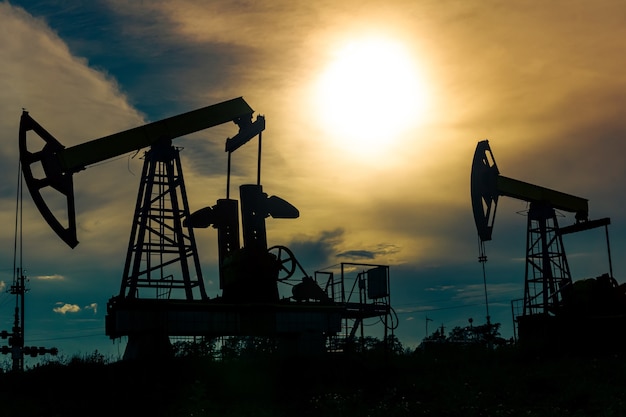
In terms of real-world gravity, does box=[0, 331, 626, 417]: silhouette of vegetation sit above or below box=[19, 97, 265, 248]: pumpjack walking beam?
below

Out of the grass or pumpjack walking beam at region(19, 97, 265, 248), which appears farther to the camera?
pumpjack walking beam at region(19, 97, 265, 248)

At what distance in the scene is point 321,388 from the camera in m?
20.1

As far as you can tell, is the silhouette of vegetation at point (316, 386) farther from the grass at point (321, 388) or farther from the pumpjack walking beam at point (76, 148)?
the pumpjack walking beam at point (76, 148)

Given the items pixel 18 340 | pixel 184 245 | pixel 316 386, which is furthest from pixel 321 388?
pixel 18 340

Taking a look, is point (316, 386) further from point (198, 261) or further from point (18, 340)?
point (18, 340)

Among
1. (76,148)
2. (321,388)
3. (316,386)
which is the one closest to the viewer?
(321,388)

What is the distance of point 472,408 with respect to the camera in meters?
17.3

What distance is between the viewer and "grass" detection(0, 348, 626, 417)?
17875mm

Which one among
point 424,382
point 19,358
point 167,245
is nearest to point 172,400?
point 424,382

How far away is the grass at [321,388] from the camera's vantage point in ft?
58.6

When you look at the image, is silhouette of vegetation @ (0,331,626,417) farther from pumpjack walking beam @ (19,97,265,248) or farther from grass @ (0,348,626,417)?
pumpjack walking beam @ (19,97,265,248)

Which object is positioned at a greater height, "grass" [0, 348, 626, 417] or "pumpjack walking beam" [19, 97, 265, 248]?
"pumpjack walking beam" [19, 97, 265, 248]

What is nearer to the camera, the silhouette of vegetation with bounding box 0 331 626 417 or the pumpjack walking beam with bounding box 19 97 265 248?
the silhouette of vegetation with bounding box 0 331 626 417

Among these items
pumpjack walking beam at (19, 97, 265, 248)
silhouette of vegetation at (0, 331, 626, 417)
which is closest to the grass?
silhouette of vegetation at (0, 331, 626, 417)
